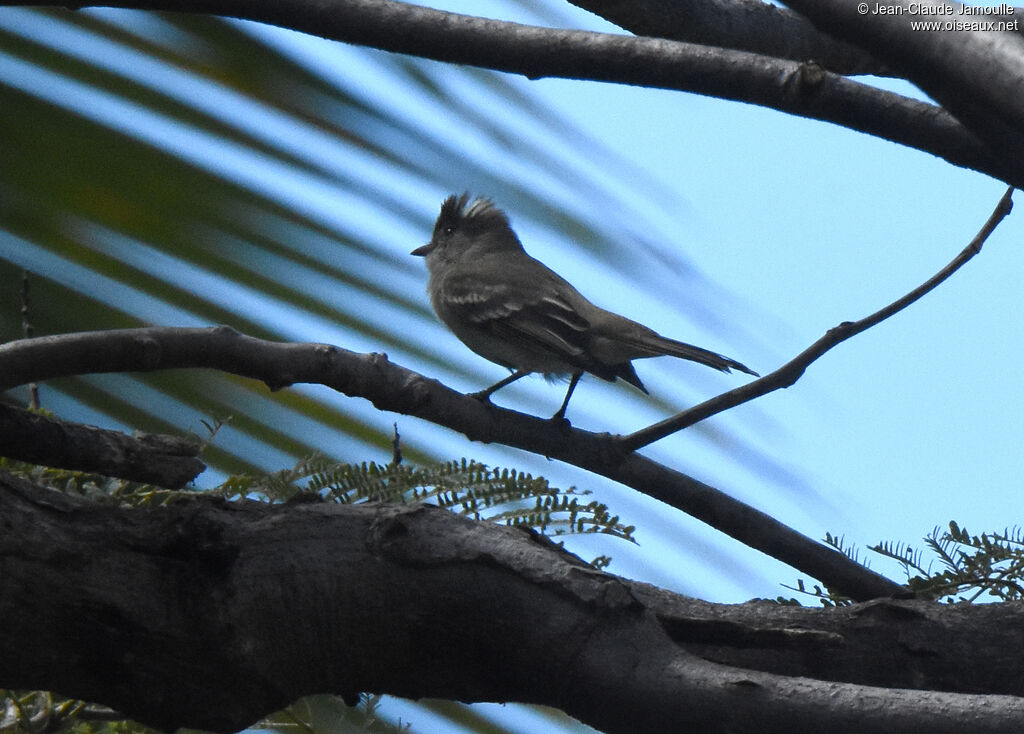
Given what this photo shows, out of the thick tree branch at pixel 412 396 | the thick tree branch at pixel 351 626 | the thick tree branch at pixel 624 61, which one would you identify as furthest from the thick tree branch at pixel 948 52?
the thick tree branch at pixel 412 396

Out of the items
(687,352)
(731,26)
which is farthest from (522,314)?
(731,26)

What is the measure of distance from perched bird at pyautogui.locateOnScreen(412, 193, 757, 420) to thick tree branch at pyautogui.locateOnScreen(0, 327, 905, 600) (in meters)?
0.82

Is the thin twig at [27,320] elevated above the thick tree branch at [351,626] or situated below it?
above

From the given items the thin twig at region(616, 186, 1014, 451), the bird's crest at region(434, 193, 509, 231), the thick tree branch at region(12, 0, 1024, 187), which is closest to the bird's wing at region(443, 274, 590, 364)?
the bird's crest at region(434, 193, 509, 231)

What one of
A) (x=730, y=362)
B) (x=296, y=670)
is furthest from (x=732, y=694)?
(x=730, y=362)

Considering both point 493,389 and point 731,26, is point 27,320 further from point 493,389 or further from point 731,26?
point 731,26

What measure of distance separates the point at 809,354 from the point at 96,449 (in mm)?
1331

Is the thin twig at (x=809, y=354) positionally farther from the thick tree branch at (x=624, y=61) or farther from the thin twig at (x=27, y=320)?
the thin twig at (x=27, y=320)

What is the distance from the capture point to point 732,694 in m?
1.64

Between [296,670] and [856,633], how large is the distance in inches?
39.4

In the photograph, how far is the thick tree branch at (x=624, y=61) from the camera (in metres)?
2.00

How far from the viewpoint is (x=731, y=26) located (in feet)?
9.46

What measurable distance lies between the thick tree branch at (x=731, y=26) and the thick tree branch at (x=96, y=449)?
5.01 ft

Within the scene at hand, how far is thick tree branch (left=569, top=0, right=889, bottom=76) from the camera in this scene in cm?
274
